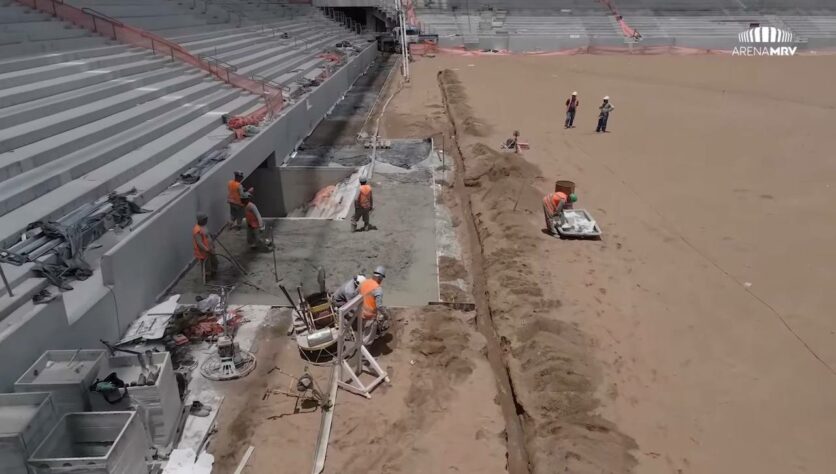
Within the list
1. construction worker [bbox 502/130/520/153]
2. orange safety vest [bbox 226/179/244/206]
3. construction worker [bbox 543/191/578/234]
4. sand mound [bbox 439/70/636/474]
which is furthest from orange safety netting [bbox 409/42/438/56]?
orange safety vest [bbox 226/179/244/206]

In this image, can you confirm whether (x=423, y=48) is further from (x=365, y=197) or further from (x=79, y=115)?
(x=79, y=115)

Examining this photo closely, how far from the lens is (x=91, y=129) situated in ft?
31.9

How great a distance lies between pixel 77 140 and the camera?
912cm

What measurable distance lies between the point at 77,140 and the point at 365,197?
4.87 m

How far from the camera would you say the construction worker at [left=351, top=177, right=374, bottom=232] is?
9.85 m

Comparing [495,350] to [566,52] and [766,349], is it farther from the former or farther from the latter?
[566,52]

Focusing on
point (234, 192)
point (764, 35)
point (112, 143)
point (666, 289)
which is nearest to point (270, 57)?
point (112, 143)

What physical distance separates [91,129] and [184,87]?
4.63 meters

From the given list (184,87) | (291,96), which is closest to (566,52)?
(291,96)

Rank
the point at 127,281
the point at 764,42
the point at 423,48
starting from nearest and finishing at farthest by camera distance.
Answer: the point at 127,281 < the point at 423,48 < the point at 764,42

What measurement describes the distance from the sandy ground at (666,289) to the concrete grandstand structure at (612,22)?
939 inches

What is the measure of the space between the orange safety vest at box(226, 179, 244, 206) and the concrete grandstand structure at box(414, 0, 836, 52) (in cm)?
3488

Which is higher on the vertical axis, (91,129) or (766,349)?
(91,129)

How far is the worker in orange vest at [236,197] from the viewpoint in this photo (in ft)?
31.2
